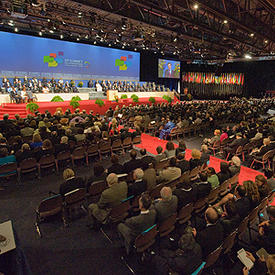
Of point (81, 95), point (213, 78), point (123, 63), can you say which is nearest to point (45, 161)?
point (81, 95)

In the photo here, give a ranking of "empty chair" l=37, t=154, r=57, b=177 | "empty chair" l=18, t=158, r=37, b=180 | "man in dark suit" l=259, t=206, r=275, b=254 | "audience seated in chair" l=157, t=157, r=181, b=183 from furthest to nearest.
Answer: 1. "empty chair" l=37, t=154, r=57, b=177
2. "empty chair" l=18, t=158, r=37, b=180
3. "audience seated in chair" l=157, t=157, r=181, b=183
4. "man in dark suit" l=259, t=206, r=275, b=254

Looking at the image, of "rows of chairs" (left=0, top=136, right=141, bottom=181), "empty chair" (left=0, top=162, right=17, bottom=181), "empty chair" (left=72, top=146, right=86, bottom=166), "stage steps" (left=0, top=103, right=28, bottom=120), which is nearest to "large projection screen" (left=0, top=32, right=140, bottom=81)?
"stage steps" (left=0, top=103, right=28, bottom=120)

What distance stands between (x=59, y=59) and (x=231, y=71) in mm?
21671

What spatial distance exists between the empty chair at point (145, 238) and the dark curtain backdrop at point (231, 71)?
75.4 feet

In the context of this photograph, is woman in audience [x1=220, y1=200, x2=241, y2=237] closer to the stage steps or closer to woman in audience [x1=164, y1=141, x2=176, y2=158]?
woman in audience [x1=164, y1=141, x2=176, y2=158]

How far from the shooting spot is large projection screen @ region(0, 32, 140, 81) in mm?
15586

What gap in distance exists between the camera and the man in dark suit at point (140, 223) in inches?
110

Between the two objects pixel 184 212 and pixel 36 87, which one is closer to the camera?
pixel 184 212

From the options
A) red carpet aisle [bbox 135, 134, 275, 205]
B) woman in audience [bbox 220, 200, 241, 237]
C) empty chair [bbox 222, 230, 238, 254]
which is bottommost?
red carpet aisle [bbox 135, 134, 275, 205]

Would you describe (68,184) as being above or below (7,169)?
above

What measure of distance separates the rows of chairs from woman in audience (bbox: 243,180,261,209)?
4211 mm

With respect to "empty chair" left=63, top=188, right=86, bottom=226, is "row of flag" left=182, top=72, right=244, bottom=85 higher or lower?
higher

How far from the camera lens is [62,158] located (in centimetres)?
568

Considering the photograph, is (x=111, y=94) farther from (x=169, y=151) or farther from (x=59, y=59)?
(x=169, y=151)
